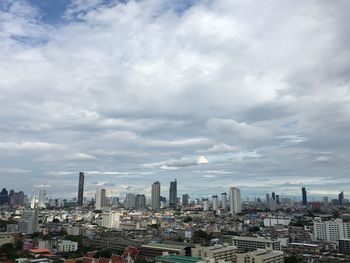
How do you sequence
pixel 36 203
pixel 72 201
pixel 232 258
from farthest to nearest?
pixel 72 201, pixel 36 203, pixel 232 258

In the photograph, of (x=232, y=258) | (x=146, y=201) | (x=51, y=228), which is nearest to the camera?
(x=232, y=258)

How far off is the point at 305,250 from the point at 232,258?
850 centimetres

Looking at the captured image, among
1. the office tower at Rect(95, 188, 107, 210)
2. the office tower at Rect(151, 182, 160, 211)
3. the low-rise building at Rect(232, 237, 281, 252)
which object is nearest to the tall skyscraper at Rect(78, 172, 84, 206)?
the office tower at Rect(95, 188, 107, 210)

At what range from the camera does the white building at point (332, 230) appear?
29.6 m

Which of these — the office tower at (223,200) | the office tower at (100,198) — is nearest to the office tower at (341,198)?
the office tower at (223,200)

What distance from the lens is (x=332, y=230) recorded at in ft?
99.9

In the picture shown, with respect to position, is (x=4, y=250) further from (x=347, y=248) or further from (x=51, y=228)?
(x=347, y=248)

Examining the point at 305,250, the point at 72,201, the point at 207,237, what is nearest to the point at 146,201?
the point at 72,201

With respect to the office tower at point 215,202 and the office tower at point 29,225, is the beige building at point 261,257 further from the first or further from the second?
the office tower at point 215,202

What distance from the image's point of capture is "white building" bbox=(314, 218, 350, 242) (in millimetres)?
29594

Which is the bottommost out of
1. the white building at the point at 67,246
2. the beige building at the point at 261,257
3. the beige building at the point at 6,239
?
the white building at the point at 67,246

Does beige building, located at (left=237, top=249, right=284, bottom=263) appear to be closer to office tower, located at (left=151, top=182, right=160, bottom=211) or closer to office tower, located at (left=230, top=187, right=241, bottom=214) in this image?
office tower, located at (left=230, top=187, right=241, bottom=214)

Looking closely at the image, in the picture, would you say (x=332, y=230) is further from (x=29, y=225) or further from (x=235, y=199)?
(x=235, y=199)

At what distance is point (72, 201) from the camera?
344 feet
